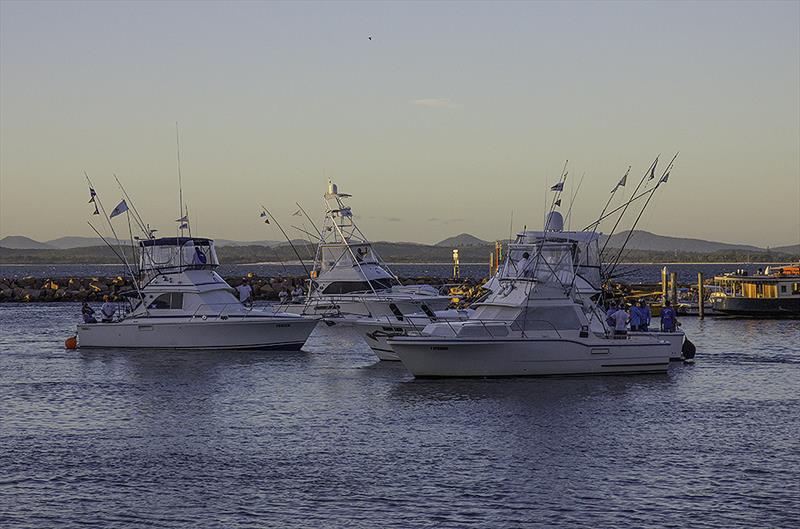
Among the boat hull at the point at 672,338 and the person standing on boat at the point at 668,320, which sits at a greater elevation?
the person standing on boat at the point at 668,320

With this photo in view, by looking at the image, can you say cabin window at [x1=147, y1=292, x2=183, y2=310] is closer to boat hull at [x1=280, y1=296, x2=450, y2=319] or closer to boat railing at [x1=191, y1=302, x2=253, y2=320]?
boat railing at [x1=191, y1=302, x2=253, y2=320]

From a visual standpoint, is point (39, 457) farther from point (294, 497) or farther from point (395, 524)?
point (395, 524)

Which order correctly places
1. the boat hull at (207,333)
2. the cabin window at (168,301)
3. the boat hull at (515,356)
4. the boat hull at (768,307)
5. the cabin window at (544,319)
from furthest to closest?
the boat hull at (768,307)
the cabin window at (168,301)
the boat hull at (207,333)
the cabin window at (544,319)
the boat hull at (515,356)

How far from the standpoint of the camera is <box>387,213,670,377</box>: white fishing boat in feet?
99.1

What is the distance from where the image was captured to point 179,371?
35.1m

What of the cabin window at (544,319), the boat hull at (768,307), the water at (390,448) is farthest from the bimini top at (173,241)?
the boat hull at (768,307)

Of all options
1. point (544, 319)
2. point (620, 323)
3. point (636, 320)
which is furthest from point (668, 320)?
point (544, 319)

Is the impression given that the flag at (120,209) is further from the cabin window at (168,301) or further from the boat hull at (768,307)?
the boat hull at (768,307)

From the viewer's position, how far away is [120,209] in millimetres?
41688

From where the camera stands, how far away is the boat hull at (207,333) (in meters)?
39.7

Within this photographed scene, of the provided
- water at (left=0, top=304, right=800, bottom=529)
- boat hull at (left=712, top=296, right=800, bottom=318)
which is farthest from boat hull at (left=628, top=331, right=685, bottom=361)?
boat hull at (left=712, top=296, right=800, bottom=318)

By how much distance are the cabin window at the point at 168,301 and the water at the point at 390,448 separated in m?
4.56

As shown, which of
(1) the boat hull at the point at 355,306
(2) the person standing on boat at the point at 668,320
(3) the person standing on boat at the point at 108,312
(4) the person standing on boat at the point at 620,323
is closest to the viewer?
(4) the person standing on boat at the point at 620,323

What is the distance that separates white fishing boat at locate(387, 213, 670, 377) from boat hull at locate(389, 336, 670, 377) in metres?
0.03
